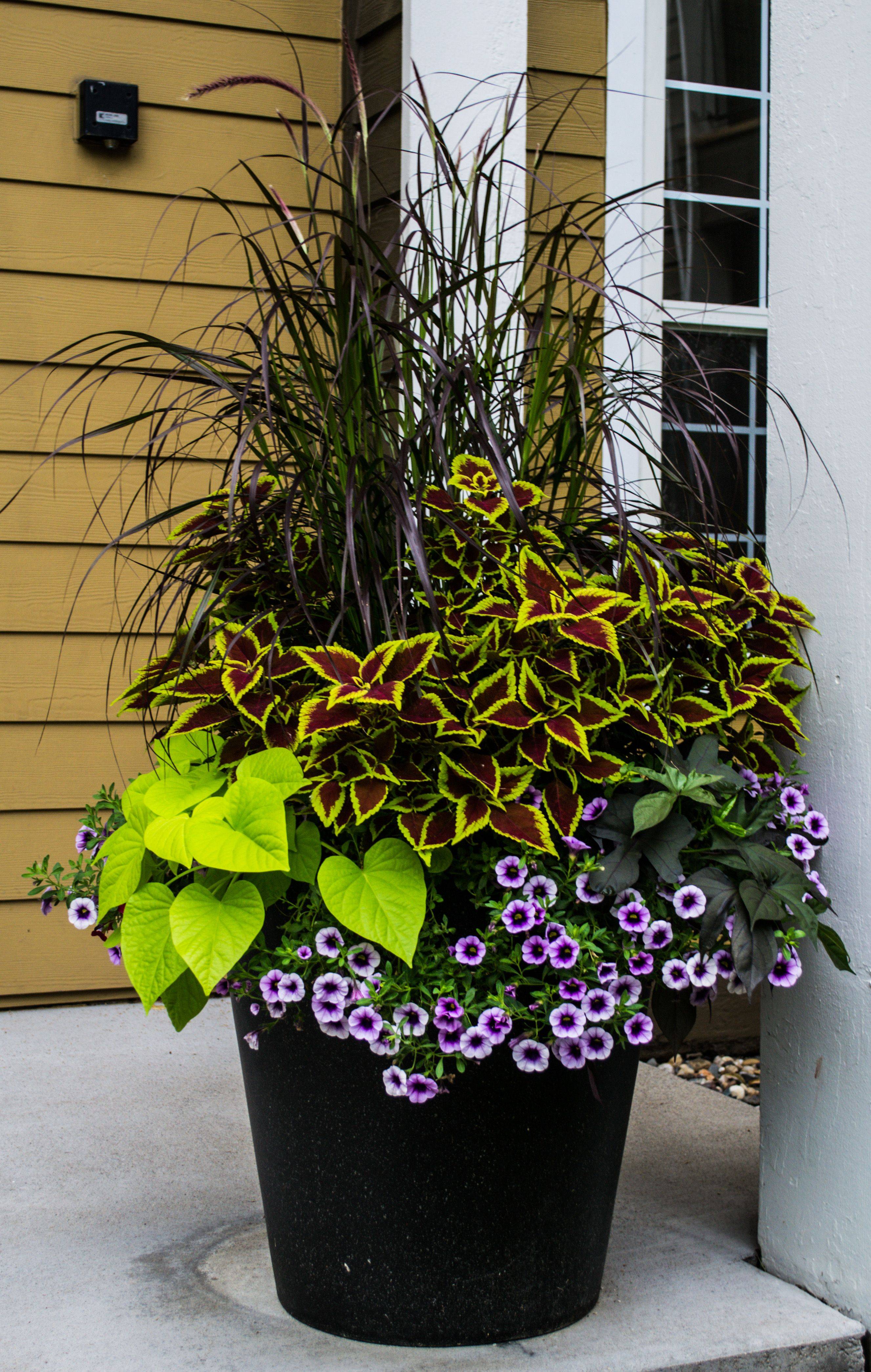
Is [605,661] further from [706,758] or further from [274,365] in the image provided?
[274,365]

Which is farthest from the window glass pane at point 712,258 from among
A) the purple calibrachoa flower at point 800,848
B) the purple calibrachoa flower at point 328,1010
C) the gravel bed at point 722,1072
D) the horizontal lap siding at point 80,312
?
the purple calibrachoa flower at point 328,1010

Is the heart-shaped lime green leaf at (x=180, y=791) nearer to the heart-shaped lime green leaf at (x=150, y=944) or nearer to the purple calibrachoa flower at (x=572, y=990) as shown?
the heart-shaped lime green leaf at (x=150, y=944)

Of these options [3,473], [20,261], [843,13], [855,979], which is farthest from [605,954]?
[20,261]

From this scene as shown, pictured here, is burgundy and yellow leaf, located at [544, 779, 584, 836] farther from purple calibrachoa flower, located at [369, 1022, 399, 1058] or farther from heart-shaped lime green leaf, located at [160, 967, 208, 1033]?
heart-shaped lime green leaf, located at [160, 967, 208, 1033]

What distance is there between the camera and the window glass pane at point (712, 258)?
2.81 meters

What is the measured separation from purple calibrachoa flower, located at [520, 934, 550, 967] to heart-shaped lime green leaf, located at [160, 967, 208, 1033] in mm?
362

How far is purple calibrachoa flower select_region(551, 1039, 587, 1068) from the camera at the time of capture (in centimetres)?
117

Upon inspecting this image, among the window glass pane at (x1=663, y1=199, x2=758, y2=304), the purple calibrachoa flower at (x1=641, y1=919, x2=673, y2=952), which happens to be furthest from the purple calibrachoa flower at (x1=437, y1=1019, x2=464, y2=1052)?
the window glass pane at (x1=663, y1=199, x2=758, y2=304)

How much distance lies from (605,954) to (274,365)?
82cm

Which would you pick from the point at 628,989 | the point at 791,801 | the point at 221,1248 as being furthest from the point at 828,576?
the point at 221,1248

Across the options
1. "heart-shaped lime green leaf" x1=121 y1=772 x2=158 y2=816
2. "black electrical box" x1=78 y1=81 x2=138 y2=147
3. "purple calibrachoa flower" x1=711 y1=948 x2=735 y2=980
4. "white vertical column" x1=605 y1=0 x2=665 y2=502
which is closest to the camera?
"purple calibrachoa flower" x1=711 y1=948 x2=735 y2=980

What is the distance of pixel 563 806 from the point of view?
1.23 m

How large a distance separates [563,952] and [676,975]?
139 millimetres

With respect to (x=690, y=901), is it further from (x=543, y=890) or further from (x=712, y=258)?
(x=712, y=258)
